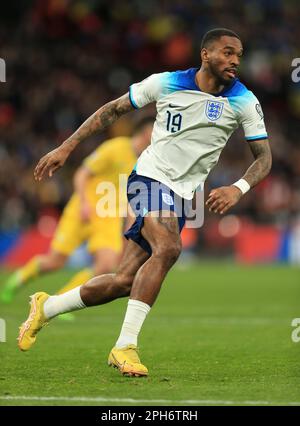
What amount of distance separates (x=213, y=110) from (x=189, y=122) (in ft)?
0.67

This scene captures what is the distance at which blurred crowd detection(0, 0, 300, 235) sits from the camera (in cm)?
2389

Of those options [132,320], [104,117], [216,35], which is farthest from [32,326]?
[216,35]

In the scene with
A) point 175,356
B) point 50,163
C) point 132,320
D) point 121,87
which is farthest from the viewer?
point 121,87

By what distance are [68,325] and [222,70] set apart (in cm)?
470

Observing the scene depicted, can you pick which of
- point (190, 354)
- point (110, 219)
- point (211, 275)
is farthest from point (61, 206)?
point (190, 354)

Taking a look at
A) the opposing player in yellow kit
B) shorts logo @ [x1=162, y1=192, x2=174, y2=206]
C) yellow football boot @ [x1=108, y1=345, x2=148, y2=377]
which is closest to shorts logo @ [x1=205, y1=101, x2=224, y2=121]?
shorts logo @ [x1=162, y1=192, x2=174, y2=206]

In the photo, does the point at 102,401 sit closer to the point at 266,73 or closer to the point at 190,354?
the point at 190,354

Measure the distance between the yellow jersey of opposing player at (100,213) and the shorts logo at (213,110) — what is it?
4.10 m

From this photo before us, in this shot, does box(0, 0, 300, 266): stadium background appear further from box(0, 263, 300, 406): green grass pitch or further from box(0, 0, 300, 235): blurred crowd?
box(0, 263, 300, 406): green grass pitch

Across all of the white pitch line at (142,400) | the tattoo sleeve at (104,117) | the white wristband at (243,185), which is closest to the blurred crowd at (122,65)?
the tattoo sleeve at (104,117)

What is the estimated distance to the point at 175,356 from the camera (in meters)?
8.25

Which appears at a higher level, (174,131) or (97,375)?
(174,131)

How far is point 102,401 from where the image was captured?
583 centimetres

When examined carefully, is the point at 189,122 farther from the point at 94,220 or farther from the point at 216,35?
the point at 94,220
